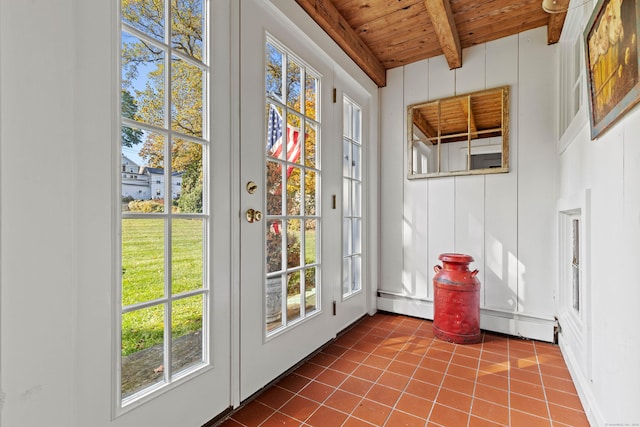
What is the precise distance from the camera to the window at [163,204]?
1.16 metres

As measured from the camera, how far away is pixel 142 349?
3.98 ft

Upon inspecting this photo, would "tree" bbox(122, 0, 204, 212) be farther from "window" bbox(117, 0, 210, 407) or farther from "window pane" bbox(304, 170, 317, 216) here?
"window pane" bbox(304, 170, 317, 216)

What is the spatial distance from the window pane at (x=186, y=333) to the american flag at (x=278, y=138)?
0.94 meters

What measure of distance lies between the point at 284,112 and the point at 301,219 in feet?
2.30

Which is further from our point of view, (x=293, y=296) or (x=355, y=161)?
(x=355, y=161)

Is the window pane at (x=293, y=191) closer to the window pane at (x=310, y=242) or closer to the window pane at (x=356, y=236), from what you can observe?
the window pane at (x=310, y=242)

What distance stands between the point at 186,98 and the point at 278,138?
0.62 metres

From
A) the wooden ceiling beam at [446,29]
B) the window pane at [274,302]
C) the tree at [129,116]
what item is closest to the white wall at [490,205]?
the wooden ceiling beam at [446,29]

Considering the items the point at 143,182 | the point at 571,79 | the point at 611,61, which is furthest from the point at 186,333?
the point at 571,79

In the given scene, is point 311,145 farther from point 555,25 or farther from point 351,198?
point 555,25

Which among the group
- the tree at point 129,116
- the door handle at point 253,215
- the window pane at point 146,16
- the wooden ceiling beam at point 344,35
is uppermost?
the wooden ceiling beam at point 344,35

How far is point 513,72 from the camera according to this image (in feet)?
8.63

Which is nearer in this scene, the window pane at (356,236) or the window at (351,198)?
the window at (351,198)

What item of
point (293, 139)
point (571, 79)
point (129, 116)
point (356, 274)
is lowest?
point (356, 274)
